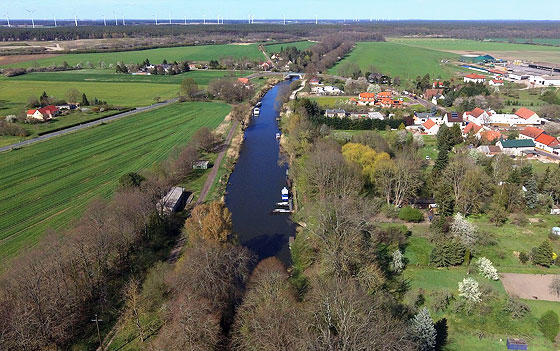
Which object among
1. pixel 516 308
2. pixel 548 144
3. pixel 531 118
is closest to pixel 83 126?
pixel 516 308

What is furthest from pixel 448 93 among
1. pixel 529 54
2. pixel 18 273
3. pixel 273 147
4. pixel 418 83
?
pixel 529 54

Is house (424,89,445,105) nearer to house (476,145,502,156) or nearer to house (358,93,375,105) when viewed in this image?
house (358,93,375,105)

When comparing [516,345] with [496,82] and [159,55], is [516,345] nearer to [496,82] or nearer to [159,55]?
[496,82]

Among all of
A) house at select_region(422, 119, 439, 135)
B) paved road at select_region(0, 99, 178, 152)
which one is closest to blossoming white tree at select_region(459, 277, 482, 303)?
house at select_region(422, 119, 439, 135)

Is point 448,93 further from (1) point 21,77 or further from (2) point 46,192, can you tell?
(1) point 21,77

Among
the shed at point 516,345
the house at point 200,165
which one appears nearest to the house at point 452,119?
the house at point 200,165

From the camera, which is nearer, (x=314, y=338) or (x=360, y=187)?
(x=314, y=338)
